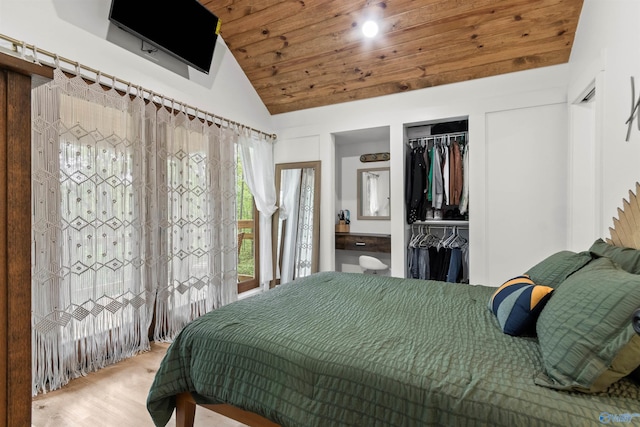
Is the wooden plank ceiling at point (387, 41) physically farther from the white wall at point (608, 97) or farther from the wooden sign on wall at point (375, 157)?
the wooden sign on wall at point (375, 157)

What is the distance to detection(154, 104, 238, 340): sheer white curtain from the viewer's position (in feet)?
8.98

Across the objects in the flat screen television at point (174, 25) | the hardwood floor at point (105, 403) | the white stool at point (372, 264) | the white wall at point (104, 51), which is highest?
the flat screen television at point (174, 25)

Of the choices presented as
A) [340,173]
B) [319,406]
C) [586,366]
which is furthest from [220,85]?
[586,366]

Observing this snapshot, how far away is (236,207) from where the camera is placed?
11.3 feet

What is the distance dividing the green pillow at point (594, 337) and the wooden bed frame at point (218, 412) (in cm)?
98

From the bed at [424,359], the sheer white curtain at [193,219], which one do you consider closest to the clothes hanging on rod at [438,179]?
the bed at [424,359]

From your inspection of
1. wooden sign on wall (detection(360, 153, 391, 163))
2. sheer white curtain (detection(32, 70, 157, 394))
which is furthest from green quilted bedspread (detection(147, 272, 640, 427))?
wooden sign on wall (detection(360, 153, 391, 163))

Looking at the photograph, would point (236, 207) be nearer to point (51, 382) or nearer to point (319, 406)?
point (51, 382)

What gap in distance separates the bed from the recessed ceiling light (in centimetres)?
231

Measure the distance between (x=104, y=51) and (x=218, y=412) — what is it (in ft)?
8.36

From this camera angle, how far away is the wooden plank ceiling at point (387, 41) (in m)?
2.59

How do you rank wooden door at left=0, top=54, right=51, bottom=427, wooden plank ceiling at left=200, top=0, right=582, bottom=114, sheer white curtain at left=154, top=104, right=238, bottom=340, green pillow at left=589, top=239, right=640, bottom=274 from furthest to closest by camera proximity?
sheer white curtain at left=154, top=104, right=238, bottom=340, wooden plank ceiling at left=200, top=0, right=582, bottom=114, green pillow at left=589, top=239, right=640, bottom=274, wooden door at left=0, top=54, right=51, bottom=427

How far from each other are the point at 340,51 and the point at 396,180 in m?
1.40

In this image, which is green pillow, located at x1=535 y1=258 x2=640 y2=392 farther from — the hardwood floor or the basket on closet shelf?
the basket on closet shelf
